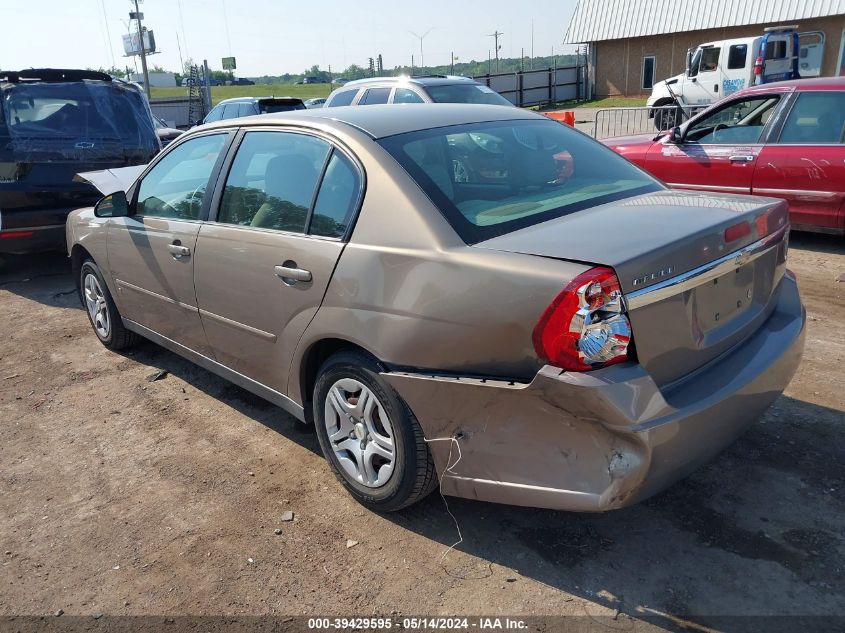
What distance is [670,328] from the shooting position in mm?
2469

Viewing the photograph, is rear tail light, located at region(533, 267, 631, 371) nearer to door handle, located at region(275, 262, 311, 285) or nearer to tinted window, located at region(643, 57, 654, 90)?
door handle, located at region(275, 262, 311, 285)

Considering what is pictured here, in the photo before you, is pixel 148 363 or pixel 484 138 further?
pixel 148 363

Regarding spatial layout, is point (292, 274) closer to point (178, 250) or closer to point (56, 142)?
point (178, 250)

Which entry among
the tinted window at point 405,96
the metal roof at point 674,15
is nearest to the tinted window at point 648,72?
the metal roof at point 674,15

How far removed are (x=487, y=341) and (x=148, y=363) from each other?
359cm

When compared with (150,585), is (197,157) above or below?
above

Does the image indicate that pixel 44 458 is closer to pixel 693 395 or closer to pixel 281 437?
pixel 281 437

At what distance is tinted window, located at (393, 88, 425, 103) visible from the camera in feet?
31.8

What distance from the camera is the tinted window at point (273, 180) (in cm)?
331

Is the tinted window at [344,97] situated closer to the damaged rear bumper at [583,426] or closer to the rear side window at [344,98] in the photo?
the rear side window at [344,98]

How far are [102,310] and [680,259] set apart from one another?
4.43m

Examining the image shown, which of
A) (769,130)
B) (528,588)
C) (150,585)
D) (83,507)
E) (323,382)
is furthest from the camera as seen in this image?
(769,130)

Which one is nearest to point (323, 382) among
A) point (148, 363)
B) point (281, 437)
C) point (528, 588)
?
point (281, 437)

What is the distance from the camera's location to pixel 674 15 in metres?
30.5
